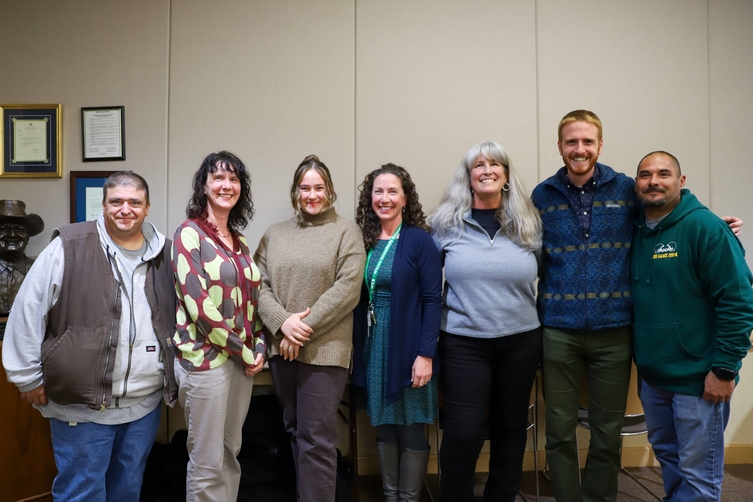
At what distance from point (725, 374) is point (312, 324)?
1.60 meters

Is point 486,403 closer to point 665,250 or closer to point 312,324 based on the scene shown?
point 312,324

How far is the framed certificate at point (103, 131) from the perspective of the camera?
263 cm

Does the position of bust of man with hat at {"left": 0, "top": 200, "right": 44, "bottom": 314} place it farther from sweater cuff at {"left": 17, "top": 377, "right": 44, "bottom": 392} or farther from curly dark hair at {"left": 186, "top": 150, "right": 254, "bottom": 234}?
curly dark hair at {"left": 186, "top": 150, "right": 254, "bottom": 234}

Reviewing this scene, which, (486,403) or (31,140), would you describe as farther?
(31,140)

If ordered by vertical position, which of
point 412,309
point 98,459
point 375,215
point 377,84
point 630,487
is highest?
point 377,84

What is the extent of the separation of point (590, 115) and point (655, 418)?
135cm

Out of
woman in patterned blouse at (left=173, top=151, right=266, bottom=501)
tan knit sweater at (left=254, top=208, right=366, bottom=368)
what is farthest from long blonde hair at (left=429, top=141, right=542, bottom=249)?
woman in patterned blouse at (left=173, top=151, right=266, bottom=501)

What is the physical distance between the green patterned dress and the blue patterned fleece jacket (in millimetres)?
645

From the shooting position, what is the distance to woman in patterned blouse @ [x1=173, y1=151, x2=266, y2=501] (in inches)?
67.7

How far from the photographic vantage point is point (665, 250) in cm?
184

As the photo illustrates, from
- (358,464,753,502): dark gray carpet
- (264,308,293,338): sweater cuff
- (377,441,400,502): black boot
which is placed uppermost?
(264,308,293,338): sweater cuff

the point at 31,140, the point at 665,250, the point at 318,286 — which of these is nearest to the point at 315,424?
the point at 318,286

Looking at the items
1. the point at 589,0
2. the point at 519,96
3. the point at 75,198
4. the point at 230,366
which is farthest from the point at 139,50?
the point at 589,0

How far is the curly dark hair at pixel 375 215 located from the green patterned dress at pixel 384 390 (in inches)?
6.9
